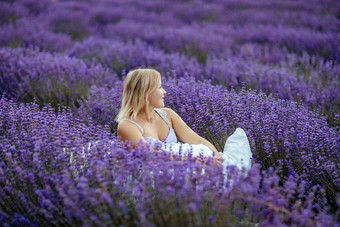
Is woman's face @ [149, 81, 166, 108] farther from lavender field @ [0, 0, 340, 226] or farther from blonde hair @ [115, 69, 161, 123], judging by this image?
lavender field @ [0, 0, 340, 226]

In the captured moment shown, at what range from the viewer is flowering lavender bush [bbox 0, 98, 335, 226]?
1.33 meters

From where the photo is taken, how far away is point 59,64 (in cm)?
415

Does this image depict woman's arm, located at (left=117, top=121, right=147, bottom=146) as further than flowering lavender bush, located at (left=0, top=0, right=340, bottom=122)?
No

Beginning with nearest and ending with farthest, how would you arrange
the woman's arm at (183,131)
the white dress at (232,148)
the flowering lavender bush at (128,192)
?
the flowering lavender bush at (128,192) → the white dress at (232,148) → the woman's arm at (183,131)

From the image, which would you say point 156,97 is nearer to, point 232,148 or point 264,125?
point 232,148

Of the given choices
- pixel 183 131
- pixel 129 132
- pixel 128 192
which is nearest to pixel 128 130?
pixel 129 132

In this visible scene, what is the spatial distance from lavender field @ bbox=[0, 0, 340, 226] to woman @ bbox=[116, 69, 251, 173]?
0.49ft

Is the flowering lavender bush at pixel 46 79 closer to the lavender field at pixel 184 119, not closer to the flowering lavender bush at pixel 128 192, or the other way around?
the lavender field at pixel 184 119

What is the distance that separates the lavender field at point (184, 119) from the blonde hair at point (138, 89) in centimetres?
24

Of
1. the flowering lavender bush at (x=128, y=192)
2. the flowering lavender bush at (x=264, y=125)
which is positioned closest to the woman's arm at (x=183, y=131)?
the flowering lavender bush at (x=264, y=125)

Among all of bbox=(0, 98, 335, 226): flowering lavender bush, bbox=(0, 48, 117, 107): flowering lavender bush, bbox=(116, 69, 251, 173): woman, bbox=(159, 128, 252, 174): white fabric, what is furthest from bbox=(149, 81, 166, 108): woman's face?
bbox=(0, 48, 117, 107): flowering lavender bush

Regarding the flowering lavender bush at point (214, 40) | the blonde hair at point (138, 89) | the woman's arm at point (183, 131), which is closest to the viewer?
the blonde hair at point (138, 89)

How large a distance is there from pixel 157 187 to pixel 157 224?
20 centimetres

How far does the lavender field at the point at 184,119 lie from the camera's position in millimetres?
1399
